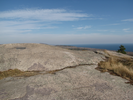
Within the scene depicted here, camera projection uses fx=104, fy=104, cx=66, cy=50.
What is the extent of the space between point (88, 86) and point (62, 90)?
56.2 inches

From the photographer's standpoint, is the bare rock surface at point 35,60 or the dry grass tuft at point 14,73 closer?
the dry grass tuft at point 14,73

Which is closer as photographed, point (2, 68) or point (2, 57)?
point (2, 68)

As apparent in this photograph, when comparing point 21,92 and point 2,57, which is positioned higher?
point 2,57

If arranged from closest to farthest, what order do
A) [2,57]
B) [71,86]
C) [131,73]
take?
[71,86] → [131,73] → [2,57]

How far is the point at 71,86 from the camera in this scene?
5.52 meters

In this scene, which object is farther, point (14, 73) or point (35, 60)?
point (35, 60)

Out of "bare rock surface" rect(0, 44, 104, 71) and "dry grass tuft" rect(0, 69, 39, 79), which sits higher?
"bare rock surface" rect(0, 44, 104, 71)

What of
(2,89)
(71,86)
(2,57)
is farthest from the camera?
(2,57)

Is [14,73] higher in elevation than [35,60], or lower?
lower

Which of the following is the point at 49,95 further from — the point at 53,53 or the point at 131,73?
the point at 53,53

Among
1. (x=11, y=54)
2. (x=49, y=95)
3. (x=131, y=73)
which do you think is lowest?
(x=49, y=95)

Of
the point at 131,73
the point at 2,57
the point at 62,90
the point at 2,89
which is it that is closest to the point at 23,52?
the point at 2,57

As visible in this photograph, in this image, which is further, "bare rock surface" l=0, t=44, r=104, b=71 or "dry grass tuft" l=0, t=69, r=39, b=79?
"bare rock surface" l=0, t=44, r=104, b=71

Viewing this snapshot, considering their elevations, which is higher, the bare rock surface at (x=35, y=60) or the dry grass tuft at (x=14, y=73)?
the bare rock surface at (x=35, y=60)
